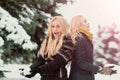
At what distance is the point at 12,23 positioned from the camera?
111 inches

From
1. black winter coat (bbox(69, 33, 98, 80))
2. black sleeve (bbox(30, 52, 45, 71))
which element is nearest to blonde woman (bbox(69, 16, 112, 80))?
black winter coat (bbox(69, 33, 98, 80))

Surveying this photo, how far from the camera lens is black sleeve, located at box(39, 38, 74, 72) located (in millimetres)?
2746

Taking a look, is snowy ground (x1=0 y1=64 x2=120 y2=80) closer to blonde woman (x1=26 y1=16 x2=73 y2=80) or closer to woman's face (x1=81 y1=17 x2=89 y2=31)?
blonde woman (x1=26 y1=16 x2=73 y2=80)

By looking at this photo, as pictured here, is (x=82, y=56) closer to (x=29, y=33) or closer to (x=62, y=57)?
(x=62, y=57)

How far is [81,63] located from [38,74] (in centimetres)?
31

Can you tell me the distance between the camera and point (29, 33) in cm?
282

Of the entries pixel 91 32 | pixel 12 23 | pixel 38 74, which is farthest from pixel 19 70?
pixel 91 32

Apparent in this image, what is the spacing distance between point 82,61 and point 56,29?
0.29 metres

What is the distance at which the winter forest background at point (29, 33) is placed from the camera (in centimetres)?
279

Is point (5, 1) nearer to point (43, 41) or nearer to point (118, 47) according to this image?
point (43, 41)

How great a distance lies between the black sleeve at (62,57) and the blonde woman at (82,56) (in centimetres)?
4

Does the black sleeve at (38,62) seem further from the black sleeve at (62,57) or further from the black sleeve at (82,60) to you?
the black sleeve at (82,60)

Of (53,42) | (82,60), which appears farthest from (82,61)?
(53,42)

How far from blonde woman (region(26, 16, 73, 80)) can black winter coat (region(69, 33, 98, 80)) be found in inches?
1.9
